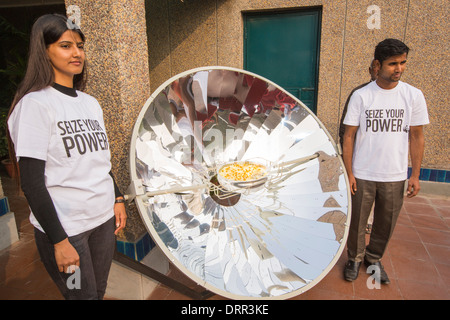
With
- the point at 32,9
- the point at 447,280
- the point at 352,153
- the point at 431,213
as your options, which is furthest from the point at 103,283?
the point at 32,9

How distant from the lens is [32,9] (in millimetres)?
5836

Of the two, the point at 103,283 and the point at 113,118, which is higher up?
the point at 113,118

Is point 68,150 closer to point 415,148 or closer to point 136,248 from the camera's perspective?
point 136,248

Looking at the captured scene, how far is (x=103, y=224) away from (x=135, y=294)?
1.03 m

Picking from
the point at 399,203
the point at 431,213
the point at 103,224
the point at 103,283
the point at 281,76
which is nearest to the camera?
the point at 103,224

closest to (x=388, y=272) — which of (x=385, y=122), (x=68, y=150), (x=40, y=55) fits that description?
(x=385, y=122)

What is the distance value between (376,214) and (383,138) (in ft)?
2.29

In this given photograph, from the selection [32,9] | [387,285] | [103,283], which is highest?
[32,9]

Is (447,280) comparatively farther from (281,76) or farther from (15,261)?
(15,261)

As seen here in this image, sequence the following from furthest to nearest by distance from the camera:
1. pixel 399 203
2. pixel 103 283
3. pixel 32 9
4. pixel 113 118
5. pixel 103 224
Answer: pixel 32 9, pixel 399 203, pixel 113 118, pixel 103 283, pixel 103 224

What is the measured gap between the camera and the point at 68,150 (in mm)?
1295

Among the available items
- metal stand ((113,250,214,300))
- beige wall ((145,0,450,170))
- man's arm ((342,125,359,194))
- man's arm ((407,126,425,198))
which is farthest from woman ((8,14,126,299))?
beige wall ((145,0,450,170))

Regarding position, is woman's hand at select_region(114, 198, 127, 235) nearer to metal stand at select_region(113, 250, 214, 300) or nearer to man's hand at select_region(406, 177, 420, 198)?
metal stand at select_region(113, 250, 214, 300)

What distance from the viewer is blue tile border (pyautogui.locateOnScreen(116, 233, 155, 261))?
7.32 ft
